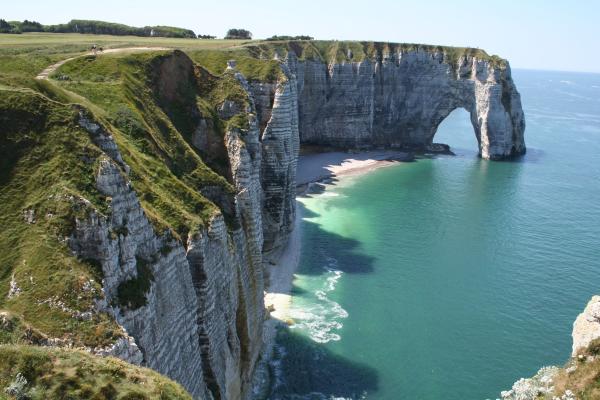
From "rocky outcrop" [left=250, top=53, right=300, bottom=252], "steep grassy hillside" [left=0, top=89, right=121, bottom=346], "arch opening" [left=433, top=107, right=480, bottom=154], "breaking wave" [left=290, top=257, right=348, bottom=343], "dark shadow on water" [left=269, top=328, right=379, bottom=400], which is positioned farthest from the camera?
"arch opening" [left=433, top=107, right=480, bottom=154]

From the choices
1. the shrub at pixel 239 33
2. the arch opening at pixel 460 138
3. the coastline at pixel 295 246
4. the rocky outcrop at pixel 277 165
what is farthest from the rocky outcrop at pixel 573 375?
the shrub at pixel 239 33

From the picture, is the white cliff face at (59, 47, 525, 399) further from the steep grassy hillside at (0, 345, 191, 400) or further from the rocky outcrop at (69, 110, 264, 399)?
the steep grassy hillside at (0, 345, 191, 400)

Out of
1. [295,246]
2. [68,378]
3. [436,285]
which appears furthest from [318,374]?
[68,378]

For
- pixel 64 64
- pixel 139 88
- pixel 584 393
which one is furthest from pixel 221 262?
pixel 64 64

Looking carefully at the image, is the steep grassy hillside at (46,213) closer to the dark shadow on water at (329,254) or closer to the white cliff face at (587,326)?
the white cliff face at (587,326)

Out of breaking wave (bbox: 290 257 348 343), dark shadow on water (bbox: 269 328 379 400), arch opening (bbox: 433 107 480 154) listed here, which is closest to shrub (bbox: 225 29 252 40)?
arch opening (bbox: 433 107 480 154)

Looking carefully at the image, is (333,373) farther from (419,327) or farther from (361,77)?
(361,77)

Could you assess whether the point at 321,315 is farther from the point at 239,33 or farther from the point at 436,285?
the point at 239,33
